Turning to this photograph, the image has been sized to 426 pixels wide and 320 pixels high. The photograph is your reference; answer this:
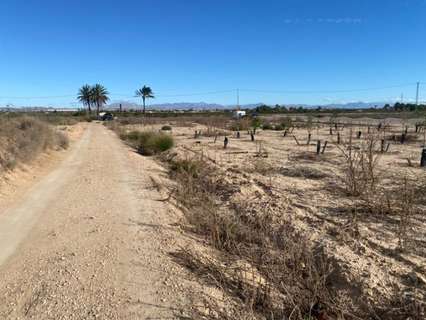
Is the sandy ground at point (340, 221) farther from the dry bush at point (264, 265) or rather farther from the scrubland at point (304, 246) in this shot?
the dry bush at point (264, 265)

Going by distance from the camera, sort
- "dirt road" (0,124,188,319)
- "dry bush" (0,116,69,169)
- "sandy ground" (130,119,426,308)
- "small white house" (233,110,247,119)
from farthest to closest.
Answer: "small white house" (233,110,247,119)
"dry bush" (0,116,69,169)
"sandy ground" (130,119,426,308)
"dirt road" (0,124,188,319)

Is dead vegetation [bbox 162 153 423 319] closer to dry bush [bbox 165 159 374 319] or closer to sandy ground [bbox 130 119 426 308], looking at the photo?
dry bush [bbox 165 159 374 319]

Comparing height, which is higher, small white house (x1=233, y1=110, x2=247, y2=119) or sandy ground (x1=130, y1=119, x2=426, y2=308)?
sandy ground (x1=130, y1=119, x2=426, y2=308)

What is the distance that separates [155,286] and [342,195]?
7.52 m

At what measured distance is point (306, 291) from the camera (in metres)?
5.59

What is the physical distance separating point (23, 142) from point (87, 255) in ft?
40.3

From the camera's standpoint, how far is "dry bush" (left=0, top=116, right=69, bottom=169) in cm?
1483

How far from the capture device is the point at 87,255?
6859 millimetres

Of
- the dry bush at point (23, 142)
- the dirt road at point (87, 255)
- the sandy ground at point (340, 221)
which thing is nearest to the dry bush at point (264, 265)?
the sandy ground at point (340, 221)

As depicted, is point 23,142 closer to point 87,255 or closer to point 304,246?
point 87,255

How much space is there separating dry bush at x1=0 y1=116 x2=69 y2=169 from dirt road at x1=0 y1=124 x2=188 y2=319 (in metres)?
3.21

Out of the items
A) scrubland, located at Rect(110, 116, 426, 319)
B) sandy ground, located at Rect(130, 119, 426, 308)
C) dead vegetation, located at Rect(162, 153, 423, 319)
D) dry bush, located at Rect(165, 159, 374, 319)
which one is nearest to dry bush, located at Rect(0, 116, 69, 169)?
scrubland, located at Rect(110, 116, 426, 319)

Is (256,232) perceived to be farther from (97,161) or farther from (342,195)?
(97,161)

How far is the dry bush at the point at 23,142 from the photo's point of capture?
14833mm
